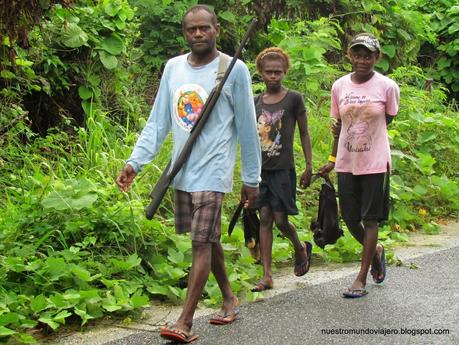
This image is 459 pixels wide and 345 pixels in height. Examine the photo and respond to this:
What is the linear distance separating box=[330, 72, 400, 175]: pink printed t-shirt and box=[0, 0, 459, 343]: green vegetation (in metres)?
1.24

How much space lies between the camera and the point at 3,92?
24.9 feet

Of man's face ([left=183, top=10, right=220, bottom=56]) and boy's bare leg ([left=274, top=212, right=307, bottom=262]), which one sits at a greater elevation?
man's face ([left=183, top=10, right=220, bottom=56])

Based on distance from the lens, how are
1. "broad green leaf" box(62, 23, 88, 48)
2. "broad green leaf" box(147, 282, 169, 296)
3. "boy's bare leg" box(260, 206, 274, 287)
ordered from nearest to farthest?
"broad green leaf" box(147, 282, 169, 296) → "boy's bare leg" box(260, 206, 274, 287) → "broad green leaf" box(62, 23, 88, 48)

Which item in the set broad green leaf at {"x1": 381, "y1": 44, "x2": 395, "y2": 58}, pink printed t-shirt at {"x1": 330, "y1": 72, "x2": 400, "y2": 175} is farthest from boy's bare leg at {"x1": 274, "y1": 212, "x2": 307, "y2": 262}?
broad green leaf at {"x1": 381, "y1": 44, "x2": 395, "y2": 58}

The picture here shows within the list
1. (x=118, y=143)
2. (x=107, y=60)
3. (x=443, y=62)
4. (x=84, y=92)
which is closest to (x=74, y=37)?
(x=107, y=60)

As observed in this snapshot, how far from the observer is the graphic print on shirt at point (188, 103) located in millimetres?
4953

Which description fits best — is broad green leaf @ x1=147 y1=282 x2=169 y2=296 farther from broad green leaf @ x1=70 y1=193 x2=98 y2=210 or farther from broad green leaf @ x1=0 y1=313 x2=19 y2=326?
broad green leaf @ x1=0 y1=313 x2=19 y2=326

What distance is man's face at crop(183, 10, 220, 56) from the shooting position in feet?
16.2

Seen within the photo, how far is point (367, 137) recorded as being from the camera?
6.00 metres

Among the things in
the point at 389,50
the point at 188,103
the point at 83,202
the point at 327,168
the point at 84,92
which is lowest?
the point at 83,202

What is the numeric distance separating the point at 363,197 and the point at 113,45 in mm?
3873

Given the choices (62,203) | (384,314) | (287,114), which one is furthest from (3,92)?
(384,314)

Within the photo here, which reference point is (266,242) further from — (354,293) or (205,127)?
(205,127)

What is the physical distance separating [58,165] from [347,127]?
2634 mm
